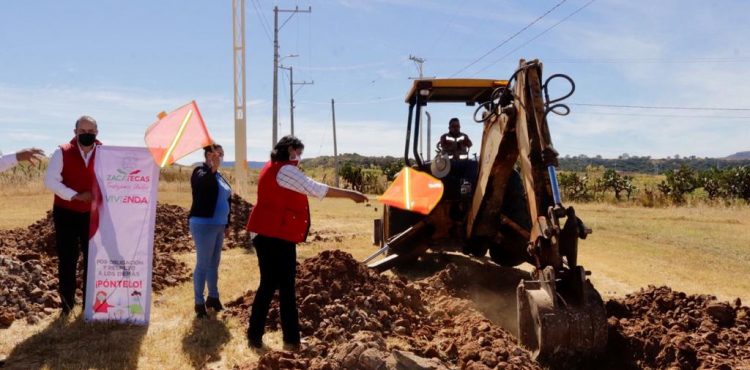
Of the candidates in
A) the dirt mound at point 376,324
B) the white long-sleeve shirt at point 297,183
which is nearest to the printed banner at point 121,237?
the dirt mound at point 376,324

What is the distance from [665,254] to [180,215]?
389 inches

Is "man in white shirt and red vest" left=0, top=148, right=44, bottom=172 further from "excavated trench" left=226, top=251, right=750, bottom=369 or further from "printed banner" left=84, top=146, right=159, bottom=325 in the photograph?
"excavated trench" left=226, top=251, right=750, bottom=369

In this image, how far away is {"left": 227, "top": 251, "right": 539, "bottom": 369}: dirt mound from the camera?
12.8 feet

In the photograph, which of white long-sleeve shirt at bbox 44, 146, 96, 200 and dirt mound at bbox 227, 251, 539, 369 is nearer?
dirt mound at bbox 227, 251, 539, 369

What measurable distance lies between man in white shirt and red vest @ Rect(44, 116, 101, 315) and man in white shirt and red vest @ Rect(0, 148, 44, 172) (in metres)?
0.25

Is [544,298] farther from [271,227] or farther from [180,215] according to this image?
[180,215]

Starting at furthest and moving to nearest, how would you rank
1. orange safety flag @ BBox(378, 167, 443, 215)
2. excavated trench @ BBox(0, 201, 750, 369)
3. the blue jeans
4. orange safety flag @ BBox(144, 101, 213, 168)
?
orange safety flag @ BBox(378, 167, 443, 215) → the blue jeans → orange safety flag @ BBox(144, 101, 213, 168) → excavated trench @ BBox(0, 201, 750, 369)

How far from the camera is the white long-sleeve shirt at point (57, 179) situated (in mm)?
5012

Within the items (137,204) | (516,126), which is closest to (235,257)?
(137,204)

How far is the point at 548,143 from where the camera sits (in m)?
4.50

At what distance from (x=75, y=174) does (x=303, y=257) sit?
5347 millimetres

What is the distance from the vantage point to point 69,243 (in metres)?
5.33

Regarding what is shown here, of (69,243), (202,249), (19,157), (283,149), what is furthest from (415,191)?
(19,157)

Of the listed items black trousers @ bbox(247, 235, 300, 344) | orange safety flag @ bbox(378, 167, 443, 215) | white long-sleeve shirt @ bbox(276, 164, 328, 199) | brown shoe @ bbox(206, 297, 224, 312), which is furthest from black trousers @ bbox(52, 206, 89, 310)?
orange safety flag @ bbox(378, 167, 443, 215)
